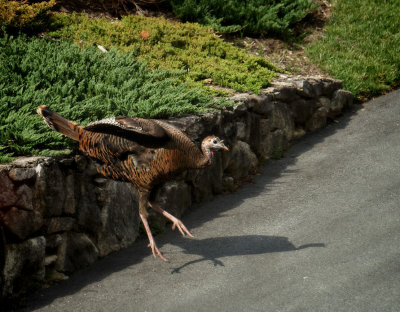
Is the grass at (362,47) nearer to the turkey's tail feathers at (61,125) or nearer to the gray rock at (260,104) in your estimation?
the gray rock at (260,104)

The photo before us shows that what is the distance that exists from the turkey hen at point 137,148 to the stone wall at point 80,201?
0.38m

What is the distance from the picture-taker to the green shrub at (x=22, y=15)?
739cm

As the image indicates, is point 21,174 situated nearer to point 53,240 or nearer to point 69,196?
point 69,196

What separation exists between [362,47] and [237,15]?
8.64 feet

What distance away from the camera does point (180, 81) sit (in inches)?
291

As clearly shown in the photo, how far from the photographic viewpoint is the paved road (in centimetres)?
439

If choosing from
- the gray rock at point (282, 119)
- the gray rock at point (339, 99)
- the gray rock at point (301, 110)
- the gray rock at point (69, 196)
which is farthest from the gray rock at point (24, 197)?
the gray rock at point (339, 99)

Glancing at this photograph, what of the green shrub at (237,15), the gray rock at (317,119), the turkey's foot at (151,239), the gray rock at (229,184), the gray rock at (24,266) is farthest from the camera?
the green shrub at (237,15)

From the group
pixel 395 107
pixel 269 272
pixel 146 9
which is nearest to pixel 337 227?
pixel 269 272

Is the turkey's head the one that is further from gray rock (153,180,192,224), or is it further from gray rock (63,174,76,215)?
gray rock (63,174,76,215)

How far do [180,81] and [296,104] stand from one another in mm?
2165

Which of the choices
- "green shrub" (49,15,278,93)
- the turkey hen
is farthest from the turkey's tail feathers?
"green shrub" (49,15,278,93)

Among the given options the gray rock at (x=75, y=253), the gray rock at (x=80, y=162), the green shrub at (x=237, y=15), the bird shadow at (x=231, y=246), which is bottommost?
the bird shadow at (x=231, y=246)

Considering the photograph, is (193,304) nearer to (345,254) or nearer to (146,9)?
(345,254)
